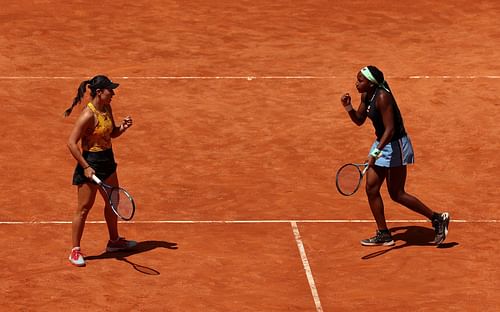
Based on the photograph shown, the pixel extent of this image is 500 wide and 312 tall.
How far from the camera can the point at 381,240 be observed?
48.6 ft

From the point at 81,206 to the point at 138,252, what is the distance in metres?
1.04

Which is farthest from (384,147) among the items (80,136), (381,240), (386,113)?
(80,136)

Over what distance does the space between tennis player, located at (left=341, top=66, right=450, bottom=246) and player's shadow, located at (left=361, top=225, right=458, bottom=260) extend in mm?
292

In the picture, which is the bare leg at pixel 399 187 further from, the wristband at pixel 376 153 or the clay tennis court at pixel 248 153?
the clay tennis court at pixel 248 153

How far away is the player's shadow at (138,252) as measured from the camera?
554 inches

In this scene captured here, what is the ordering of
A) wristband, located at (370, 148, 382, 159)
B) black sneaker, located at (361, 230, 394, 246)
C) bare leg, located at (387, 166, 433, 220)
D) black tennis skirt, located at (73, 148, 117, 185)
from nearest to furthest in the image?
1. black tennis skirt, located at (73, 148, 117, 185)
2. wristband, located at (370, 148, 382, 159)
3. bare leg, located at (387, 166, 433, 220)
4. black sneaker, located at (361, 230, 394, 246)

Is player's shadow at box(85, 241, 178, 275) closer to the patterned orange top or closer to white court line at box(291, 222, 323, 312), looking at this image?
the patterned orange top

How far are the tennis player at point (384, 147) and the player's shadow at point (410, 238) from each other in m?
0.29

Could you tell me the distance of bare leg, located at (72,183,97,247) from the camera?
45.7 ft

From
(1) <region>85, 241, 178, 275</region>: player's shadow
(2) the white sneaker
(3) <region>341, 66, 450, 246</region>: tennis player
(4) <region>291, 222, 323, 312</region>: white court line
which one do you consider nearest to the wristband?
(3) <region>341, 66, 450, 246</region>: tennis player

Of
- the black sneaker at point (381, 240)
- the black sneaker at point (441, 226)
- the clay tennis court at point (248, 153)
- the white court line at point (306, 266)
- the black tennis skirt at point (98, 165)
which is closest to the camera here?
the white court line at point (306, 266)

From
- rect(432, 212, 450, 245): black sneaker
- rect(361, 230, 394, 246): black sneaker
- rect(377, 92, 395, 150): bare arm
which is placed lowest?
rect(361, 230, 394, 246): black sneaker

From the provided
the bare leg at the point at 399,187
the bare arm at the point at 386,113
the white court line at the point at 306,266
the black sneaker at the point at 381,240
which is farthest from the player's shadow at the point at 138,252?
the bare arm at the point at 386,113

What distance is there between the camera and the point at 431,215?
14680mm
